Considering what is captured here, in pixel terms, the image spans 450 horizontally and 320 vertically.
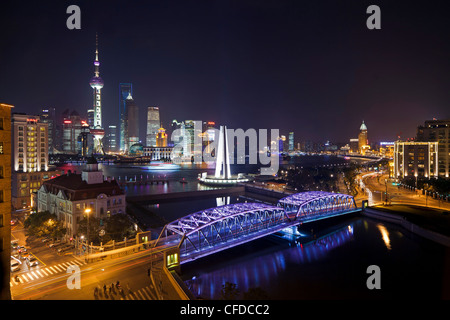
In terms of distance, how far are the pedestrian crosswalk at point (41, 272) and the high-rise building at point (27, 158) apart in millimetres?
31630

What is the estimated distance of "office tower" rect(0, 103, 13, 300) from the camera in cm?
1523

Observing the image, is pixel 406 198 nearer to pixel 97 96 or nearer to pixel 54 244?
pixel 54 244

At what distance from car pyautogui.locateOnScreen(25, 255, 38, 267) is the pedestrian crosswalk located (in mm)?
488

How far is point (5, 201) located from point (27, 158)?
47121 millimetres

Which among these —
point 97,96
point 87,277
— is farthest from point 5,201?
point 97,96

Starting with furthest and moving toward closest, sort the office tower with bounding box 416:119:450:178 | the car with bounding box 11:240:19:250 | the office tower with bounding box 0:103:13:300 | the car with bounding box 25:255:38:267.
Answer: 1. the office tower with bounding box 416:119:450:178
2. the car with bounding box 11:240:19:250
3. the car with bounding box 25:255:38:267
4. the office tower with bounding box 0:103:13:300

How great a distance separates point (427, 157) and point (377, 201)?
30.5 metres

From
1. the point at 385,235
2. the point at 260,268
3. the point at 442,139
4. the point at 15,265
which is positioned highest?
the point at 442,139

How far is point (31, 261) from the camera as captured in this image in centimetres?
2445

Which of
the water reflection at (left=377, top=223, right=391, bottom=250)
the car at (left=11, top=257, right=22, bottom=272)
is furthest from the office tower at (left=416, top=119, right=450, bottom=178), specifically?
the car at (left=11, top=257, right=22, bottom=272)

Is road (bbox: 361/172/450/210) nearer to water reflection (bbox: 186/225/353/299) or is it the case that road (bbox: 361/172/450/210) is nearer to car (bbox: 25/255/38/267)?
water reflection (bbox: 186/225/353/299)

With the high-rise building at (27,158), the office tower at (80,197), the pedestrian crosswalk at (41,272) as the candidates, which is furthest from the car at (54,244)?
the high-rise building at (27,158)

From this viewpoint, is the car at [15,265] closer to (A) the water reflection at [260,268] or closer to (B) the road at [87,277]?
(B) the road at [87,277]

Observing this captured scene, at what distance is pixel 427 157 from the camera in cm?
7525
